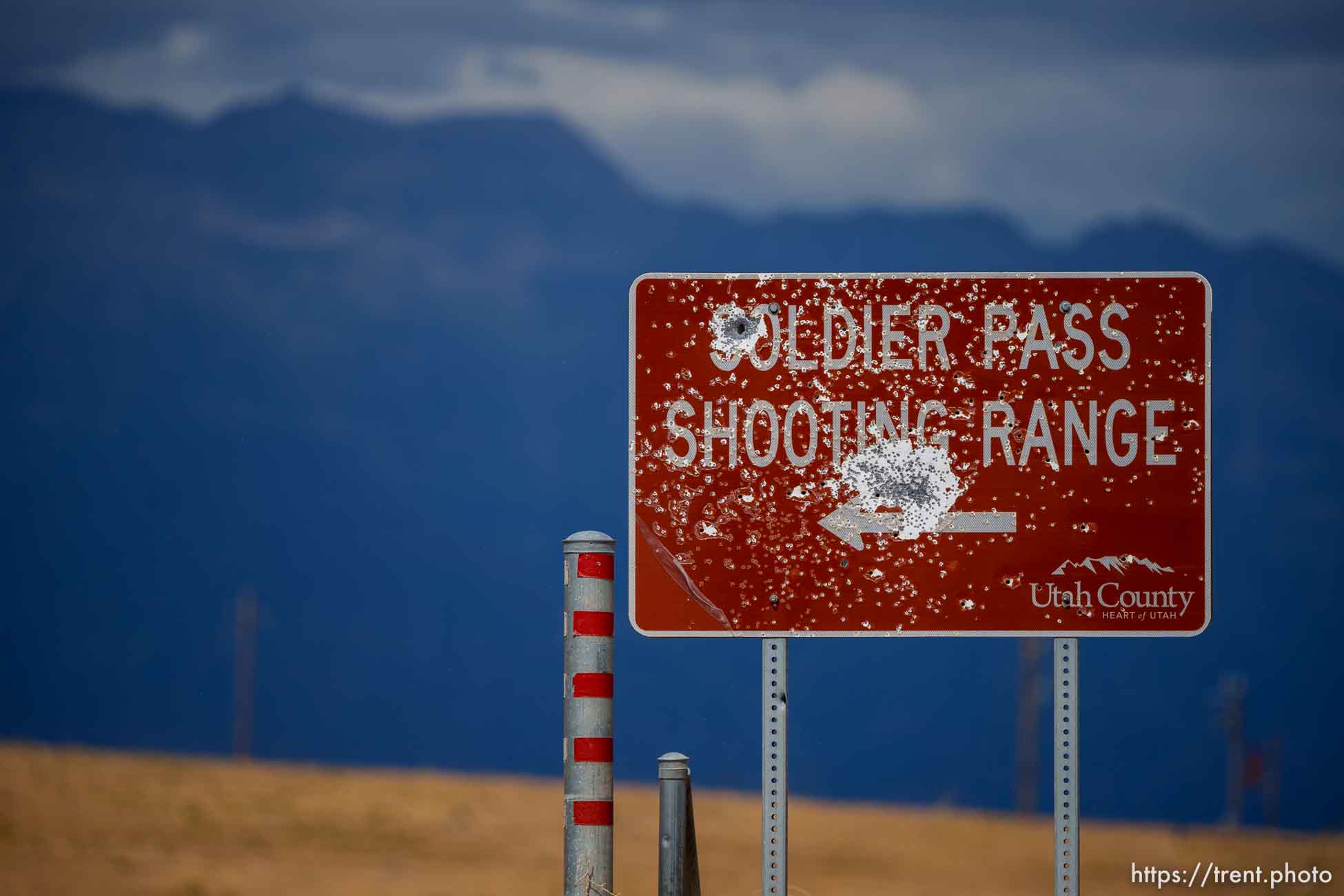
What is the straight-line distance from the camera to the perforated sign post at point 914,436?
5488 millimetres

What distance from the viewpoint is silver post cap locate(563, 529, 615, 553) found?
18.0ft

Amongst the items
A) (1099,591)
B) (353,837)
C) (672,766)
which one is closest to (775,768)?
(672,766)

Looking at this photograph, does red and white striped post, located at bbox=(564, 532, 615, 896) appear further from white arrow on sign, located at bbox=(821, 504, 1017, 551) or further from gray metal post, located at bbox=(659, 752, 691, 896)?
white arrow on sign, located at bbox=(821, 504, 1017, 551)

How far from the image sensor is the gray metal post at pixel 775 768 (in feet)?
17.7

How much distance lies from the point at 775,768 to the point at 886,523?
0.89 meters

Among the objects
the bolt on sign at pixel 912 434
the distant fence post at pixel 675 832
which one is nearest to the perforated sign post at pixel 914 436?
the bolt on sign at pixel 912 434

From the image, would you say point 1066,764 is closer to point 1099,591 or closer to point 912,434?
point 1099,591

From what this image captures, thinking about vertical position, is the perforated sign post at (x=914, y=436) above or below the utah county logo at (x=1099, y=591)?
above

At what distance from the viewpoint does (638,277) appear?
550cm

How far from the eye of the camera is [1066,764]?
545cm

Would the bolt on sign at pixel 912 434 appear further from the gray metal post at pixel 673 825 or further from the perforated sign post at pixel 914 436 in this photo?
the gray metal post at pixel 673 825

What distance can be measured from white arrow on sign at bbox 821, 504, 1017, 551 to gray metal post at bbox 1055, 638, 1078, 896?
43cm

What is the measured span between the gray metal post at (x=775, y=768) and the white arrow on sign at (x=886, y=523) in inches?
15.9

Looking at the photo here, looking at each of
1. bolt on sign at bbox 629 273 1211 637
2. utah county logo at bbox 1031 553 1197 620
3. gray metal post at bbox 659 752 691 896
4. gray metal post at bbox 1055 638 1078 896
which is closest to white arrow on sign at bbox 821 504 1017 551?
bolt on sign at bbox 629 273 1211 637
